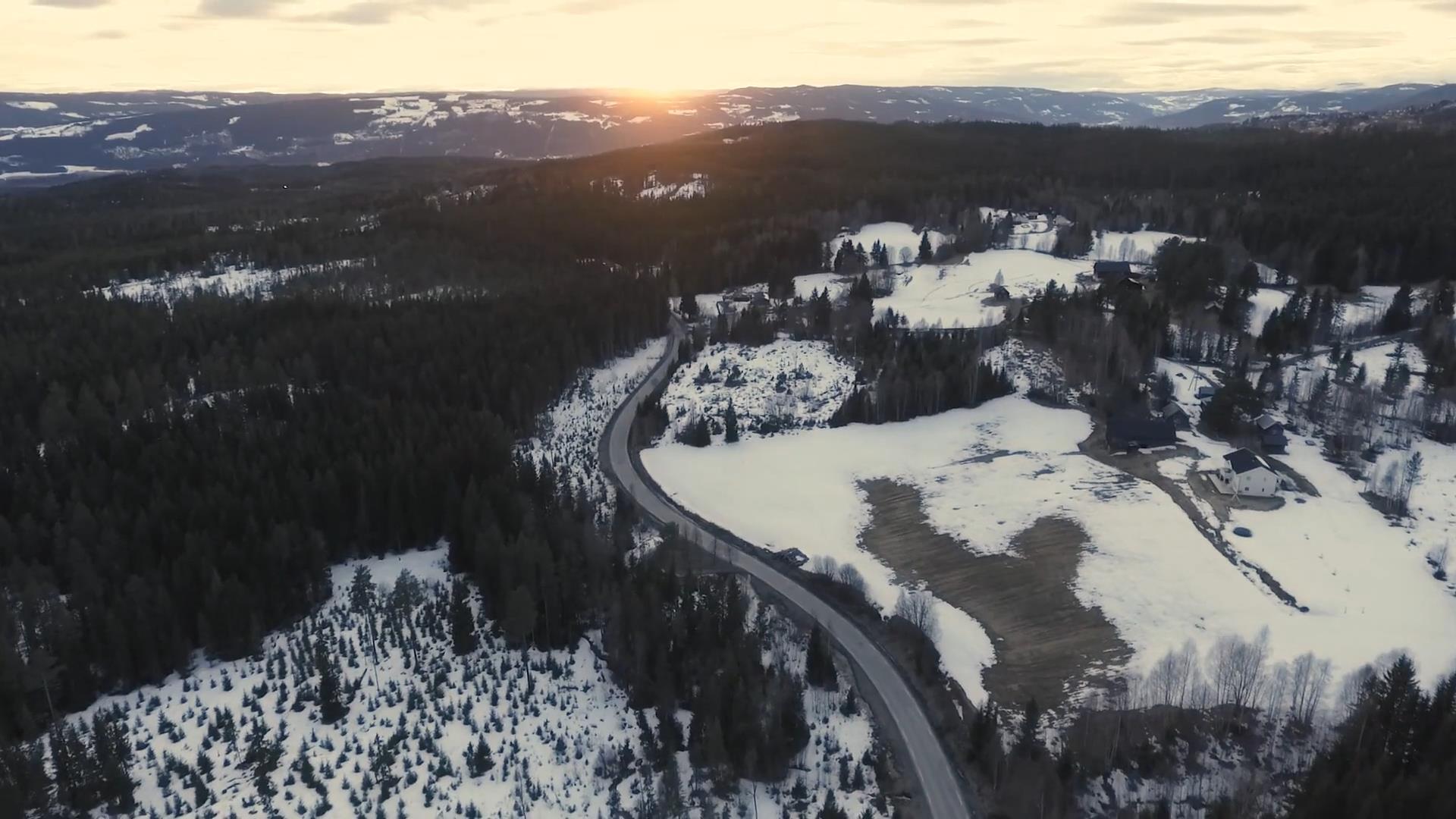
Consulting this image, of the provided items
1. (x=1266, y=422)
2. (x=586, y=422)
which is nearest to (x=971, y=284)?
(x=1266, y=422)

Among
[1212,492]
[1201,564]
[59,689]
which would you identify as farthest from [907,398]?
[59,689]

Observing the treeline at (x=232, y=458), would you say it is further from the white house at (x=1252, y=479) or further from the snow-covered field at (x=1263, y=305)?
the snow-covered field at (x=1263, y=305)

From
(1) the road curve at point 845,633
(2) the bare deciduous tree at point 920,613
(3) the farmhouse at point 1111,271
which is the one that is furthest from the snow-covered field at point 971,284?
(2) the bare deciduous tree at point 920,613

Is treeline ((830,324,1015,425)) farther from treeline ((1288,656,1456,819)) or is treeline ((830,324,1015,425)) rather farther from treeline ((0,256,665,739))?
treeline ((1288,656,1456,819))

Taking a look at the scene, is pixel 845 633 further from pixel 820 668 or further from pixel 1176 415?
pixel 1176 415

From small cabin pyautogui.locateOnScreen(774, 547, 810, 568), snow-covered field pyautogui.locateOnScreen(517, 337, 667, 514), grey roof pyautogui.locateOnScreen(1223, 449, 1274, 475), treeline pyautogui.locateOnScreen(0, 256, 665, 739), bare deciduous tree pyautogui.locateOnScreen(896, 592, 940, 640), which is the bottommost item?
small cabin pyautogui.locateOnScreen(774, 547, 810, 568)

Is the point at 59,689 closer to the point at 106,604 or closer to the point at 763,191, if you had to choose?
the point at 106,604

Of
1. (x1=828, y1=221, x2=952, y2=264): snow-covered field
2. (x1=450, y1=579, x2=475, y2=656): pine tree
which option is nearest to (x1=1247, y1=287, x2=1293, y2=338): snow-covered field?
(x1=828, y1=221, x2=952, y2=264): snow-covered field
